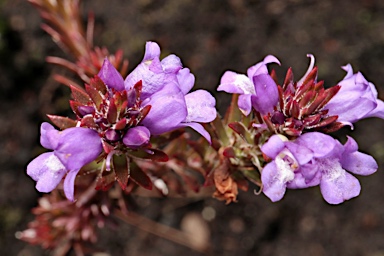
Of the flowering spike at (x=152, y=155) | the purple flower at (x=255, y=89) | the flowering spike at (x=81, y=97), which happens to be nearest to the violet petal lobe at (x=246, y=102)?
the purple flower at (x=255, y=89)

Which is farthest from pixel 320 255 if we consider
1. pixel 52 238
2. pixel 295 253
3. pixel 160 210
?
pixel 52 238

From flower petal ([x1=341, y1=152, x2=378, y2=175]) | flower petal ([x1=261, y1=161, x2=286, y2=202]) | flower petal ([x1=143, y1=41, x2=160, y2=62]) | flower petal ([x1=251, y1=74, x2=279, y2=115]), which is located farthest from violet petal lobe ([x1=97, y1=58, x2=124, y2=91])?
flower petal ([x1=341, y1=152, x2=378, y2=175])

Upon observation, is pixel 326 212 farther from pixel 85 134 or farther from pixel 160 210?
pixel 85 134

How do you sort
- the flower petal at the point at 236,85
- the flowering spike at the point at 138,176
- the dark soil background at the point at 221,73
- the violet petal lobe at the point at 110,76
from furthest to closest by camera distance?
the dark soil background at the point at 221,73 < the flowering spike at the point at 138,176 < the flower petal at the point at 236,85 < the violet petal lobe at the point at 110,76

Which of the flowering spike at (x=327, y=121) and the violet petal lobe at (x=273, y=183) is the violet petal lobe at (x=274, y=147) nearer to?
the violet petal lobe at (x=273, y=183)

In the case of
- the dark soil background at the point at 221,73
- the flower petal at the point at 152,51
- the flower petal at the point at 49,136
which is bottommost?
the dark soil background at the point at 221,73

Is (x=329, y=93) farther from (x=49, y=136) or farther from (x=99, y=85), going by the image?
(x=49, y=136)

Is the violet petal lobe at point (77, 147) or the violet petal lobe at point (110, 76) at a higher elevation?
the violet petal lobe at point (110, 76)

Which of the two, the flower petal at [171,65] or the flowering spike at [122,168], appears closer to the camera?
the flower petal at [171,65]
